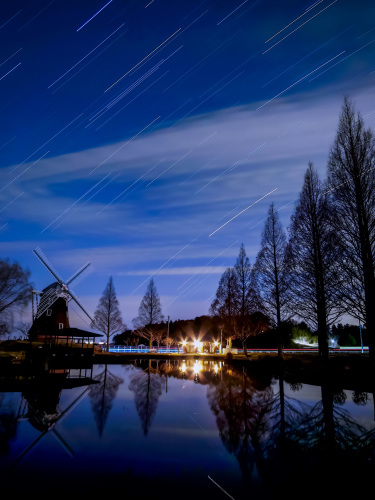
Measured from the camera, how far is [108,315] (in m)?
53.8

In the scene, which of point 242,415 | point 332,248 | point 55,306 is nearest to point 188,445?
point 242,415

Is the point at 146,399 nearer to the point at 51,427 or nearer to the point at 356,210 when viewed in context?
the point at 51,427

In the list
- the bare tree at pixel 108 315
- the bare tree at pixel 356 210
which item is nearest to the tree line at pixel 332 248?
the bare tree at pixel 356 210

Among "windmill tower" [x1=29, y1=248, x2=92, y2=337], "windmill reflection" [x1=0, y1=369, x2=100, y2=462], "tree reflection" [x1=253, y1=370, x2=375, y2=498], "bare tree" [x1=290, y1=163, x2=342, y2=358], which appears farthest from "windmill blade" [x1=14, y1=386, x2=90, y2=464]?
"windmill tower" [x1=29, y1=248, x2=92, y2=337]

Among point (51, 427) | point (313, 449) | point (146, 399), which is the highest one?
point (313, 449)

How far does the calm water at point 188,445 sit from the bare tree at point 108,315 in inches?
1652

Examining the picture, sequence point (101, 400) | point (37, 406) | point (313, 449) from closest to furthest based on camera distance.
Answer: point (313, 449), point (37, 406), point (101, 400)

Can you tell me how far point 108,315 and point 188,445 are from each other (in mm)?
48831

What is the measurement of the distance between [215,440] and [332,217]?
14.2 metres

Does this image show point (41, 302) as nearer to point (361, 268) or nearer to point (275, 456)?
point (361, 268)

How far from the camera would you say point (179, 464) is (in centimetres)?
592

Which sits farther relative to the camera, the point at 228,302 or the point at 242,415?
the point at 228,302

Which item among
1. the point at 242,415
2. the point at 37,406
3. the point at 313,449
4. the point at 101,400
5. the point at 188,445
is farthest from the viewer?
the point at 101,400

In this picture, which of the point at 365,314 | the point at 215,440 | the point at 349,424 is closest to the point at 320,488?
the point at 215,440
